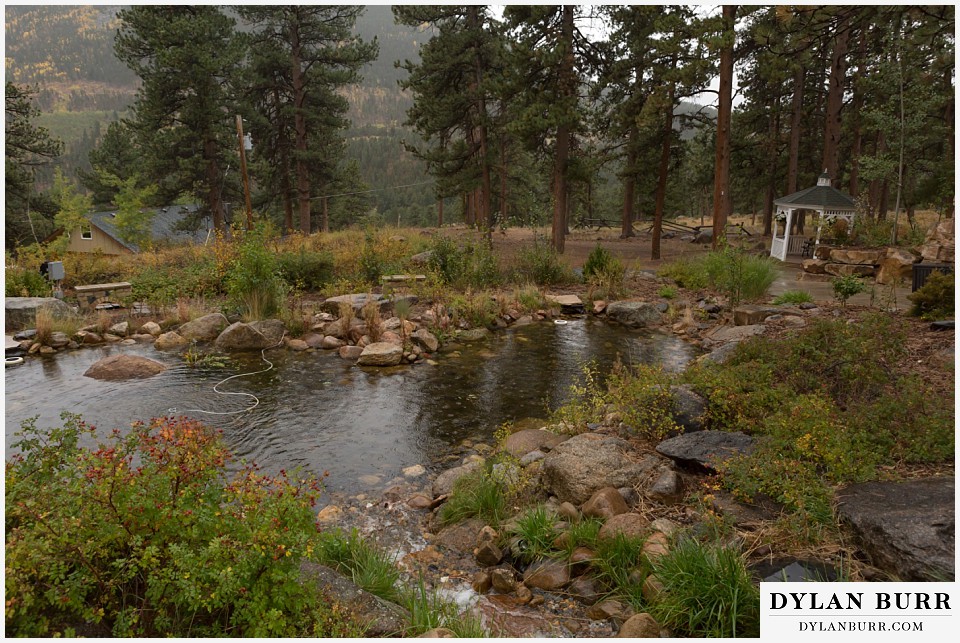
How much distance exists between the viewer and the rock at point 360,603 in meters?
2.81

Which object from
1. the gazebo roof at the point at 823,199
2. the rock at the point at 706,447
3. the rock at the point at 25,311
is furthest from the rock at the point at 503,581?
the gazebo roof at the point at 823,199

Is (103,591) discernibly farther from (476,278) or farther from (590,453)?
(476,278)

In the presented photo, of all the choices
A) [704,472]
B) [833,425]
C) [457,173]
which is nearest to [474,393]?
[704,472]

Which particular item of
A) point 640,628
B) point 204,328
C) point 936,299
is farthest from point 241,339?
point 936,299

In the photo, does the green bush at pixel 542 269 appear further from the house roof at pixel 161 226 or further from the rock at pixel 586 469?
the house roof at pixel 161 226

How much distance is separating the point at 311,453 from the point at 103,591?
3.51m

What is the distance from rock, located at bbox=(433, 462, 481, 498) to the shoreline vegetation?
0.15ft

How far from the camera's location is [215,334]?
1009cm

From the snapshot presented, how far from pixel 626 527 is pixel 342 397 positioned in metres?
4.97

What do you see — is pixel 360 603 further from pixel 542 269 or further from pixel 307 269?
pixel 542 269

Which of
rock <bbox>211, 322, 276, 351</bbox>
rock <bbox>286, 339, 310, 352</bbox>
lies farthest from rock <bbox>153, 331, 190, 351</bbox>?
rock <bbox>286, 339, 310, 352</bbox>

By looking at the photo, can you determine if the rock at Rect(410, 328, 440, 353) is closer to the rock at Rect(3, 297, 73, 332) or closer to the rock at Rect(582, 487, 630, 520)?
the rock at Rect(582, 487, 630, 520)

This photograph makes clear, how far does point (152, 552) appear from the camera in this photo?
2291 millimetres

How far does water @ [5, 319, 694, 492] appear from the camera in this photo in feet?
19.8
